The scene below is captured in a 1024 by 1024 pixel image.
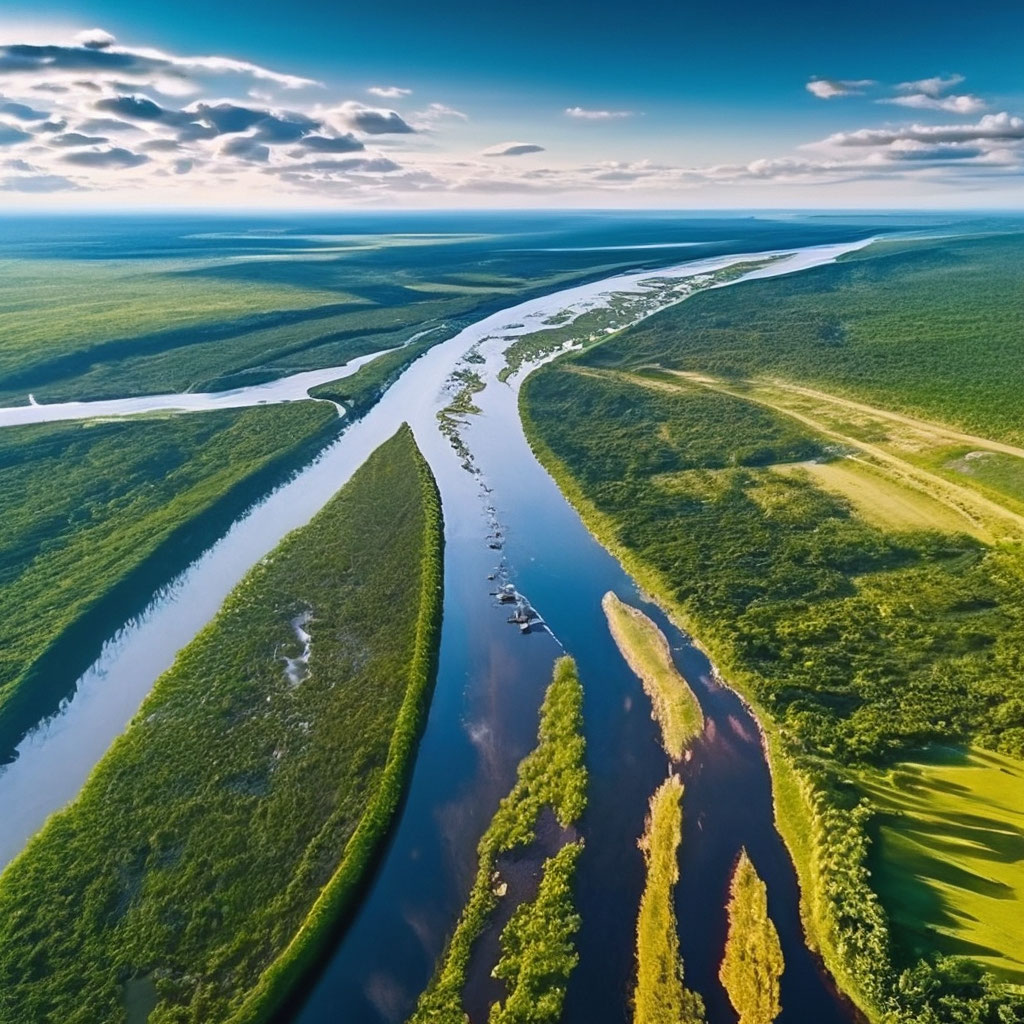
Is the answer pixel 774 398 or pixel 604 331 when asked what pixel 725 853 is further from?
pixel 604 331

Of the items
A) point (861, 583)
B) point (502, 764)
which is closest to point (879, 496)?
point (861, 583)

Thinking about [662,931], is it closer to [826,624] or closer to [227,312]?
[826,624]

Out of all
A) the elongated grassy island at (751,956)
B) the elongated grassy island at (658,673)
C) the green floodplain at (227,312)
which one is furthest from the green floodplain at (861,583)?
the green floodplain at (227,312)

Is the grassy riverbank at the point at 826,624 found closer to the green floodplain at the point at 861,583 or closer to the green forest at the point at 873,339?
the green floodplain at the point at 861,583

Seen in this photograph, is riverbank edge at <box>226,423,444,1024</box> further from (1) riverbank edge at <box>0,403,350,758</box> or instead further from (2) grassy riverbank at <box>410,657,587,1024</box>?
(1) riverbank edge at <box>0,403,350,758</box>

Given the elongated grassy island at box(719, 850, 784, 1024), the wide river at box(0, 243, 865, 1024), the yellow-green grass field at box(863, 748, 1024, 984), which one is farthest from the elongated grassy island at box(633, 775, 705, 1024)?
the yellow-green grass field at box(863, 748, 1024, 984)

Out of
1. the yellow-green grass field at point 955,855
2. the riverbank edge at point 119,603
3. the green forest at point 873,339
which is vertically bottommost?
the riverbank edge at point 119,603
